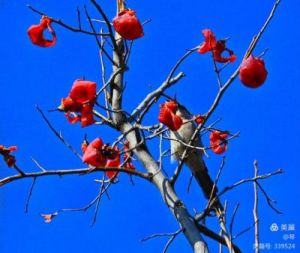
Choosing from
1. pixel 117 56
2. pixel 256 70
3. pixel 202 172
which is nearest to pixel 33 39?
pixel 117 56

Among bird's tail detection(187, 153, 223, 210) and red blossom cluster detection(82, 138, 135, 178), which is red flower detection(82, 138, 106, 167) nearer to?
red blossom cluster detection(82, 138, 135, 178)

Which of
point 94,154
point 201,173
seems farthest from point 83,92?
point 201,173

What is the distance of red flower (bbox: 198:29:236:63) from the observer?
3.44 metres

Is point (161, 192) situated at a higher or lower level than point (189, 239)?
higher

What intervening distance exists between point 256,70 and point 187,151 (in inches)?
24.6

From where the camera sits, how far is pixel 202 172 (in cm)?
644

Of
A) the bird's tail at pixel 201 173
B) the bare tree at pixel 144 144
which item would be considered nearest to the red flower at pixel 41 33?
the bare tree at pixel 144 144

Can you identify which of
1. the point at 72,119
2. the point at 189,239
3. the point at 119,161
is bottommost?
the point at 189,239

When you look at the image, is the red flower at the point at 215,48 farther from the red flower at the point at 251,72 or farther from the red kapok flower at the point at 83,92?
the red kapok flower at the point at 83,92

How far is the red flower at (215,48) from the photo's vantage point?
11.3 feet

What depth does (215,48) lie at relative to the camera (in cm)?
344

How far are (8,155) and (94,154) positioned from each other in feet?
1.45

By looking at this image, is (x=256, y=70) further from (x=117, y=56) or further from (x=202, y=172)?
(x=202, y=172)

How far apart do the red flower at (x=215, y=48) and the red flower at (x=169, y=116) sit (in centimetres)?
35
